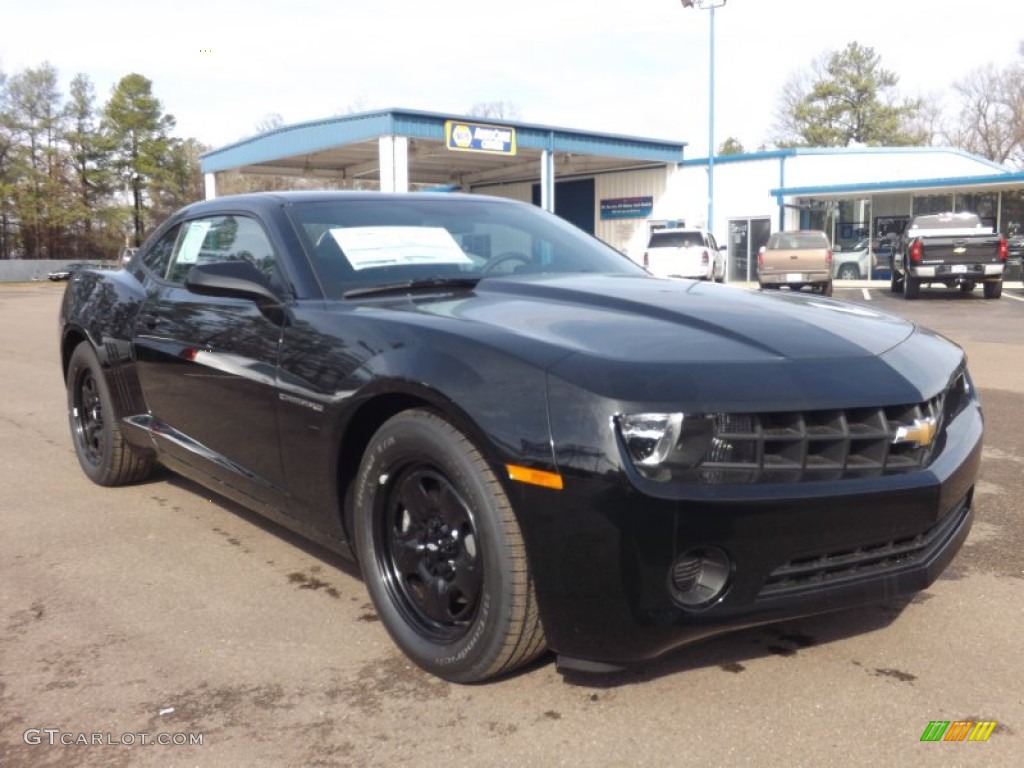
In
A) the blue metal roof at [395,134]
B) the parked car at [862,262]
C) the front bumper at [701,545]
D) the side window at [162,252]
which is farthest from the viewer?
the parked car at [862,262]

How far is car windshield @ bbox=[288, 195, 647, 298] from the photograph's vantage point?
11.0ft

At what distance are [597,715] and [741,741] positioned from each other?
0.38 m

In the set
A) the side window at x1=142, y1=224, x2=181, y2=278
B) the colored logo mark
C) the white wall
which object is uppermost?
the white wall

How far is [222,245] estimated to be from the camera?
396cm

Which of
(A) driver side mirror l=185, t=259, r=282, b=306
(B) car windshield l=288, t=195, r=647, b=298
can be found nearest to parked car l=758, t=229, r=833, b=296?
(B) car windshield l=288, t=195, r=647, b=298

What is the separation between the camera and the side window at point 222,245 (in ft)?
11.6

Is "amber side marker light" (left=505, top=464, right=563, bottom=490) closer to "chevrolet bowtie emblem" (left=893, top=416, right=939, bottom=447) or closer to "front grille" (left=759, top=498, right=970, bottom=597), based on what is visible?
"front grille" (left=759, top=498, right=970, bottom=597)

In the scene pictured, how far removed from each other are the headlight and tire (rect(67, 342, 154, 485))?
10.5ft

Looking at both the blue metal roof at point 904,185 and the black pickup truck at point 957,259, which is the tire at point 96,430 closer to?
the black pickup truck at point 957,259

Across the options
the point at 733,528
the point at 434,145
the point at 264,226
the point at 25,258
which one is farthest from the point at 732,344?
the point at 25,258

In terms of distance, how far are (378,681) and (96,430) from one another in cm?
300

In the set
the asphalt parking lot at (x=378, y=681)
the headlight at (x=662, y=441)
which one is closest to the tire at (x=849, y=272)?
the asphalt parking lot at (x=378, y=681)

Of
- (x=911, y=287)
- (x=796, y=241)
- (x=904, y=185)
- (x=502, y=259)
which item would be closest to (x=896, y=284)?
(x=911, y=287)

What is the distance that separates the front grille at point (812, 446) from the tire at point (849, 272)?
1157 inches
